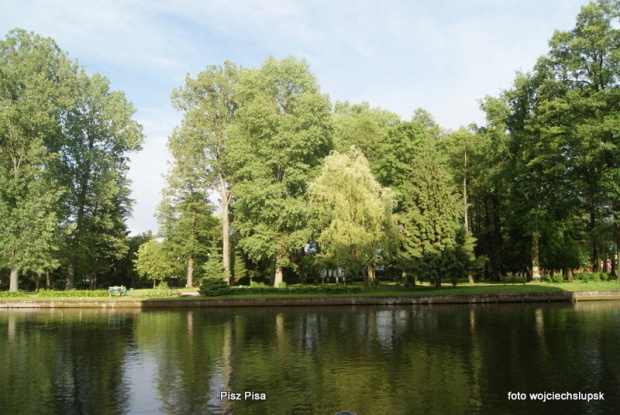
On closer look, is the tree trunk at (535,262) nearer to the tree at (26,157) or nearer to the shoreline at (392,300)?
the shoreline at (392,300)

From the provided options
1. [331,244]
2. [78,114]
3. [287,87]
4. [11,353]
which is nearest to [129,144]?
[78,114]

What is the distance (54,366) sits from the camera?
1658 centimetres

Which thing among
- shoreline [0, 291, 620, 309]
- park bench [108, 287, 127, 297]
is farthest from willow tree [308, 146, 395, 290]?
park bench [108, 287, 127, 297]

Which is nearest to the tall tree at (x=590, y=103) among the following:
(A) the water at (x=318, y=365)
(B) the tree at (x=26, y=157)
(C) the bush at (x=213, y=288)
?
(A) the water at (x=318, y=365)

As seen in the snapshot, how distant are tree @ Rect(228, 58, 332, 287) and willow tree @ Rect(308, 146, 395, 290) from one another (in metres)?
4.61

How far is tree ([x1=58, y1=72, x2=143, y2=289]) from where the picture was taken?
51781 millimetres

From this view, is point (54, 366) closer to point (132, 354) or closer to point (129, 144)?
point (132, 354)

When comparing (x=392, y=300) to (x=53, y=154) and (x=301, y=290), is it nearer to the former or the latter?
(x=301, y=290)

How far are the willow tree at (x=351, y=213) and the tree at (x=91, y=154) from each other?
1048 inches

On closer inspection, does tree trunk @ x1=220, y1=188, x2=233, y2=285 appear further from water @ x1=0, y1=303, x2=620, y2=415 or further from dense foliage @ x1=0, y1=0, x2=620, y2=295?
water @ x1=0, y1=303, x2=620, y2=415

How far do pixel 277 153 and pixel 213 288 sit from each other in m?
15.0

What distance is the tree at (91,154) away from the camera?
5178cm

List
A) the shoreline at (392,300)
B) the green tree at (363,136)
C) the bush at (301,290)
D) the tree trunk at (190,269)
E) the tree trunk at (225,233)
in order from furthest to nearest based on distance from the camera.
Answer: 1. the tree trunk at (190,269)
2. the green tree at (363,136)
3. the tree trunk at (225,233)
4. the bush at (301,290)
5. the shoreline at (392,300)

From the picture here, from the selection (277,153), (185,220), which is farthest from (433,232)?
(185,220)
